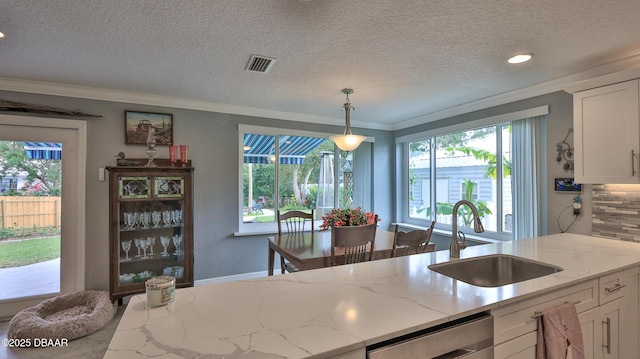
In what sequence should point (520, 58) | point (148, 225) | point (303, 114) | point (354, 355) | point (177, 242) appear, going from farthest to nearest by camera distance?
point (303, 114) < point (177, 242) < point (148, 225) < point (520, 58) < point (354, 355)

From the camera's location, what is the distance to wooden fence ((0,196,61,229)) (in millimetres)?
2889

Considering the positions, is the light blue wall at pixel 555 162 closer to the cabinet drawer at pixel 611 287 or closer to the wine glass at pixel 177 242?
the cabinet drawer at pixel 611 287

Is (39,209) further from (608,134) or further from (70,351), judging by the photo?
(608,134)

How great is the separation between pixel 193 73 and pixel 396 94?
2.08 metres

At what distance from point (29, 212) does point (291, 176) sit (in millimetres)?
2860

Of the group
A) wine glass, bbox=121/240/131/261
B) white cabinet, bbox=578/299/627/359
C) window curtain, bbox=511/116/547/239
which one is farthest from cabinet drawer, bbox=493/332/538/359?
wine glass, bbox=121/240/131/261

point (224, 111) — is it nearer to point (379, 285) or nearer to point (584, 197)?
point (379, 285)

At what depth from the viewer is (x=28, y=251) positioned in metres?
2.97

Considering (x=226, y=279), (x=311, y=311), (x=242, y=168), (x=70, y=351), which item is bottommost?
(x=70, y=351)

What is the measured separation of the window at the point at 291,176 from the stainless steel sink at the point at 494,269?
8.86ft

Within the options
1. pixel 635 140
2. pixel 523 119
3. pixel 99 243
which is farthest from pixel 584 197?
pixel 99 243

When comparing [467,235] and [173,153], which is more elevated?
[173,153]

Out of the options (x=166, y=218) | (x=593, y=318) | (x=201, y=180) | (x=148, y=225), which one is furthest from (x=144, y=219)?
(x=593, y=318)

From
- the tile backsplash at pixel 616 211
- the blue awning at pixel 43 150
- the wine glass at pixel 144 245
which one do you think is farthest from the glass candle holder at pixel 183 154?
the tile backsplash at pixel 616 211
